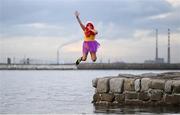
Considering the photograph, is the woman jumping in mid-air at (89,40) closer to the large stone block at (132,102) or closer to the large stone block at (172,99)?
Answer: the large stone block at (172,99)

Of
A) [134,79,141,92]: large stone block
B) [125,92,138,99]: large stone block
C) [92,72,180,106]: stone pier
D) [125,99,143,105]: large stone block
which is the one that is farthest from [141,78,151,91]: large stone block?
[125,99,143,105]: large stone block

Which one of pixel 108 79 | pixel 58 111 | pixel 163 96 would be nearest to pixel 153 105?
pixel 163 96

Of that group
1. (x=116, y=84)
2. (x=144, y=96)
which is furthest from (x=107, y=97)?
(x=144, y=96)

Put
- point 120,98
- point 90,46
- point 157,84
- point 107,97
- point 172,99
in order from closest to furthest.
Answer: point 90,46
point 172,99
point 157,84
point 120,98
point 107,97

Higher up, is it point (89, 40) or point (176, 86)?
point (89, 40)

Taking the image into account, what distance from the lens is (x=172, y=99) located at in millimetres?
20422

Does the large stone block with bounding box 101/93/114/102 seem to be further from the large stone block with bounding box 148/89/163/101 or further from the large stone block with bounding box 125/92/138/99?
the large stone block with bounding box 148/89/163/101

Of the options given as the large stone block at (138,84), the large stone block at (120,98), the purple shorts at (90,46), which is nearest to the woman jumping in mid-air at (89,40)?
the purple shorts at (90,46)

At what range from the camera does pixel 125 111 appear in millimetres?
18859

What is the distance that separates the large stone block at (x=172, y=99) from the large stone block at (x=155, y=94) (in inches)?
10.1

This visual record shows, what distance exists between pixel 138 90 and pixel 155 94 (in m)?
0.71

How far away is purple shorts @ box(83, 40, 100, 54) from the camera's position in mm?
15445

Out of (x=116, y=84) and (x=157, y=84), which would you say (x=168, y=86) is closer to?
(x=157, y=84)

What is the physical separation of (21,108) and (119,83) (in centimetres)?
389
